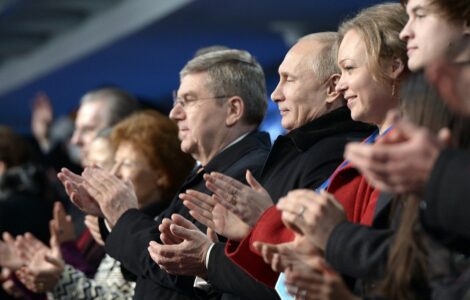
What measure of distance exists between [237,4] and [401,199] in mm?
5519

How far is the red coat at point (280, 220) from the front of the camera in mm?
2914

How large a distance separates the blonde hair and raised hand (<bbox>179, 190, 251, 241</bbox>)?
561 mm

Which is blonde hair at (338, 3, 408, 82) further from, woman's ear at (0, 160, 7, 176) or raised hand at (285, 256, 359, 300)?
woman's ear at (0, 160, 7, 176)

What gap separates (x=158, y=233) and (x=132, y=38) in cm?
535

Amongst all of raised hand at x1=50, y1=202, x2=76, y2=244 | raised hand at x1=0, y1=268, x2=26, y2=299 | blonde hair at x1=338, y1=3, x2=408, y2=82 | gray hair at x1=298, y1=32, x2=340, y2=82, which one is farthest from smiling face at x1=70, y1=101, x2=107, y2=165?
blonde hair at x1=338, y1=3, x2=408, y2=82

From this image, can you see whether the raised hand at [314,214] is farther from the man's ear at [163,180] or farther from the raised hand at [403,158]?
the man's ear at [163,180]

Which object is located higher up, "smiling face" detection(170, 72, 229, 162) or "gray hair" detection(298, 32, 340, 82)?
"gray hair" detection(298, 32, 340, 82)

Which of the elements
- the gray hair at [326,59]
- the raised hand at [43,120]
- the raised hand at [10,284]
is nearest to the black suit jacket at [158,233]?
the gray hair at [326,59]

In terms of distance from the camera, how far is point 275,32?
9023mm

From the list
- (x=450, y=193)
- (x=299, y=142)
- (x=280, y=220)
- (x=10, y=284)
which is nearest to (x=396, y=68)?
(x=299, y=142)

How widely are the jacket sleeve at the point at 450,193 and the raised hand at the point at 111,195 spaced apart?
2.07m

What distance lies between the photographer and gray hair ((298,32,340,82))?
3.55 metres

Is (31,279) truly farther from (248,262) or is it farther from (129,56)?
(129,56)

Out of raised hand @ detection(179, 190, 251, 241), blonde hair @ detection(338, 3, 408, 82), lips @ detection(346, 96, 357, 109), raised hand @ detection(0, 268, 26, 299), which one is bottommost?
raised hand @ detection(0, 268, 26, 299)
